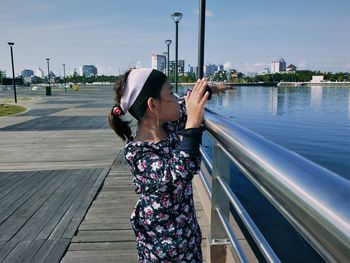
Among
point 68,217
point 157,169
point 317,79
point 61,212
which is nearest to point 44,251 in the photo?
point 68,217

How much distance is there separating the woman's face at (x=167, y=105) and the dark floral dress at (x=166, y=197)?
9 centimetres

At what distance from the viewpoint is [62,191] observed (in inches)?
Result: 192

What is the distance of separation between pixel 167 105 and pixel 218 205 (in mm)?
808

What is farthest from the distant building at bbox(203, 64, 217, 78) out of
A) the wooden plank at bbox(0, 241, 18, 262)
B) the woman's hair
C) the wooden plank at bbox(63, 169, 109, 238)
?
the woman's hair

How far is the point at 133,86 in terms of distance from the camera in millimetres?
1677

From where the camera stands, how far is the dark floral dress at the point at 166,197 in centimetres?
148

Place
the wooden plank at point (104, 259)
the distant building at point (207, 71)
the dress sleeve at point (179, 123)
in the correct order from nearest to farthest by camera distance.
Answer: the dress sleeve at point (179, 123) < the wooden plank at point (104, 259) < the distant building at point (207, 71)

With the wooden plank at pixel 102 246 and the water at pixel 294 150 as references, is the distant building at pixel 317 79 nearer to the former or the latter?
the water at pixel 294 150

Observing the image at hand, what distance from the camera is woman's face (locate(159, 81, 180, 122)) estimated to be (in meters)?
1.68

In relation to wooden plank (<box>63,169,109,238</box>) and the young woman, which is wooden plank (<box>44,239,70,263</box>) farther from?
the young woman

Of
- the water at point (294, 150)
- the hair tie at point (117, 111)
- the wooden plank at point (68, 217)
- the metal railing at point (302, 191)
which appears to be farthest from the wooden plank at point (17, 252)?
the metal railing at point (302, 191)

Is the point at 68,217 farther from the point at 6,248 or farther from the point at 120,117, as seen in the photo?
the point at 120,117

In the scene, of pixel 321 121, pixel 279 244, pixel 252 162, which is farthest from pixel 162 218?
pixel 321 121

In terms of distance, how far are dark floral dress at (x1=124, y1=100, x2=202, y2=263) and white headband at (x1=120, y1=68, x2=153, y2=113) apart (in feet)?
0.65
